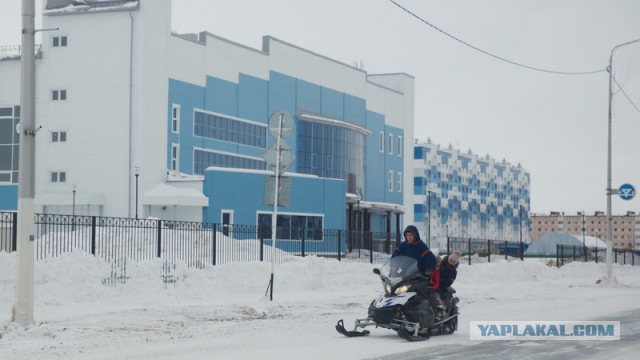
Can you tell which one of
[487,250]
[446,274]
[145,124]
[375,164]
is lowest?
[487,250]

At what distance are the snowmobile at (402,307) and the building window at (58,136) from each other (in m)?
46.7

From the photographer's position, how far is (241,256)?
31953 mm

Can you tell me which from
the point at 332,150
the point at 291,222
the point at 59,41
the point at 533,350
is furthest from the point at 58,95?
the point at 533,350

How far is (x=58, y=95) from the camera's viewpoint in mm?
57531

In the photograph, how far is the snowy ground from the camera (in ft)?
40.2

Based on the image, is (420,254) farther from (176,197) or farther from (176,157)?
(176,157)

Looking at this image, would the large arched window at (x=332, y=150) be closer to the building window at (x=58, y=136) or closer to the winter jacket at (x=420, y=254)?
the building window at (x=58, y=136)

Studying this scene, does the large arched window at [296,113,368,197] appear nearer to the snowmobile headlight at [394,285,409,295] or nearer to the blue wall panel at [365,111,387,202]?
the blue wall panel at [365,111,387,202]

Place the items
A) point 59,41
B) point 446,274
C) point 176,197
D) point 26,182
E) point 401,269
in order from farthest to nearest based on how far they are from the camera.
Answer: point 59,41, point 176,197, point 446,274, point 26,182, point 401,269

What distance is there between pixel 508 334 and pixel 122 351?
6.34 meters

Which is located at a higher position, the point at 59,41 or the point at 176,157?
the point at 59,41

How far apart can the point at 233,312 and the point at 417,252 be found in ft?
20.0

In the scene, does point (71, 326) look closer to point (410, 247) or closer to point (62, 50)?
point (410, 247)

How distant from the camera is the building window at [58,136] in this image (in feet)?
188
